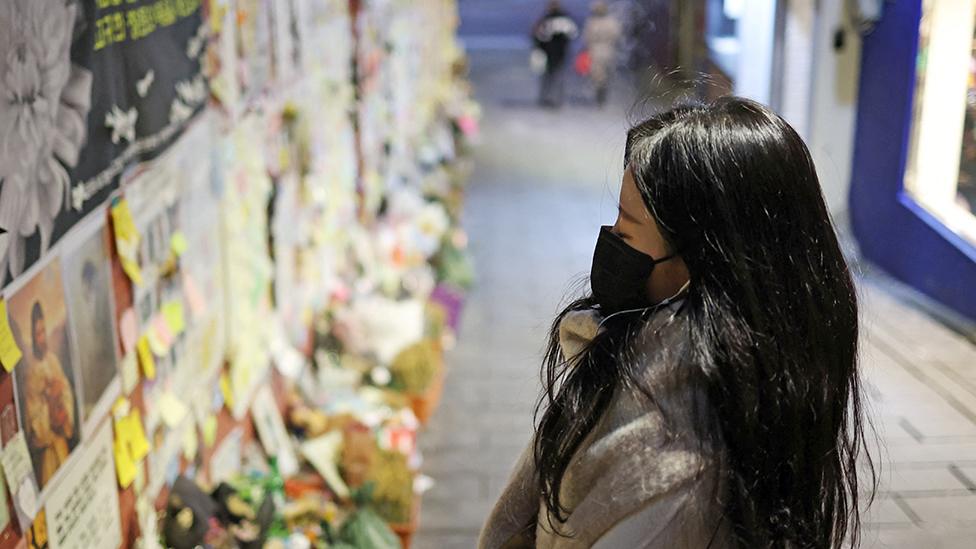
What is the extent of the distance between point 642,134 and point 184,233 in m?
1.90

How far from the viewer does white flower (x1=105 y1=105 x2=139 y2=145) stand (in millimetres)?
2404

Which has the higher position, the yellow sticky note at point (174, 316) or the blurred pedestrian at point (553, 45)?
the yellow sticky note at point (174, 316)

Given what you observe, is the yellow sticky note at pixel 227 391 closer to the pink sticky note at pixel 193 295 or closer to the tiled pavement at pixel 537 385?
the pink sticky note at pixel 193 295

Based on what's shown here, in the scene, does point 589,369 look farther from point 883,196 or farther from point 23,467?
point 883,196

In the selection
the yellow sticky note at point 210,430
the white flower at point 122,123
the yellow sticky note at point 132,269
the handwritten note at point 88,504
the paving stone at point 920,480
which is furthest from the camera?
the paving stone at point 920,480

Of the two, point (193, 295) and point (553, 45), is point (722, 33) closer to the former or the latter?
point (553, 45)

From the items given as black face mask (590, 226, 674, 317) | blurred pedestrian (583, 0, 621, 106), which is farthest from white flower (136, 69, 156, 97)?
blurred pedestrian (583, 0, 621, 106)

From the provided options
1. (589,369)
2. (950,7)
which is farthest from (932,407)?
(589,369)

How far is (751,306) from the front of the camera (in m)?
1.34

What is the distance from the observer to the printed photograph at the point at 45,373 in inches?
76.7

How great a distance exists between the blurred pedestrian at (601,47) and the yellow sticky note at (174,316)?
12.2m

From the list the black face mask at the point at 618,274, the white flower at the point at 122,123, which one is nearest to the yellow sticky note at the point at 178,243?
the white flower at the point at 122,123

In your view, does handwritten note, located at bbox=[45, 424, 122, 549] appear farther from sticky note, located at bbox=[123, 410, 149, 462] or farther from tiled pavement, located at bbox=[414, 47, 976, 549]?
tiled pavement, located at bbox=[414, 47, 976, 549]

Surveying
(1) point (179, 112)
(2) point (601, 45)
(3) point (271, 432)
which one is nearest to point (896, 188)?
(3) point (271, 432)
